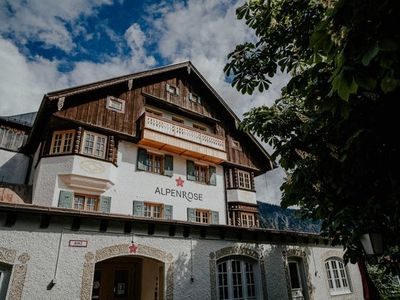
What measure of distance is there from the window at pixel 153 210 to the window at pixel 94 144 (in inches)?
134

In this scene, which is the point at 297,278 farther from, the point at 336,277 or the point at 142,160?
the point at 142,160

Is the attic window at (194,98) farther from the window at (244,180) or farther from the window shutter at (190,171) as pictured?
the window at (244,180)

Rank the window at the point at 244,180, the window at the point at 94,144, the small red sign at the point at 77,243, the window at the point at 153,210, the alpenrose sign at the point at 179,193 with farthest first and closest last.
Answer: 1. the window at the point at 244,180
2. the alpenrose sign at the point at 179,193
3. the window at the point at 153,210
4. the window at the point at 94,144
5. the small red sign at the point at 77,243

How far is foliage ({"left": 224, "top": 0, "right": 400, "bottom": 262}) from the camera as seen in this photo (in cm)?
239

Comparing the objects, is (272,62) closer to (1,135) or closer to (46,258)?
(46,258)

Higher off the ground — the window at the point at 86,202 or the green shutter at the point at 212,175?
the green shutter at the point at 212,175

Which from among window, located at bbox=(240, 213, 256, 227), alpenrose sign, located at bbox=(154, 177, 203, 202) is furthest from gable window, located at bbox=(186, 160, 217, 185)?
window, located at bbox=(240, 213, 256, 227)

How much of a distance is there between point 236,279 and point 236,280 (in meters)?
0.04

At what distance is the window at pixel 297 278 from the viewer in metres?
12.6

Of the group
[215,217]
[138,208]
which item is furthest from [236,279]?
[138,208]

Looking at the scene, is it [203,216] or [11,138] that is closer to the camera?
[203,216]

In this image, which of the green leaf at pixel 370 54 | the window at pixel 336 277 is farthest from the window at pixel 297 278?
the green leaf at pixel 370 54

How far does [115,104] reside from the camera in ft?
50.6

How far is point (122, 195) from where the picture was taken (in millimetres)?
13859
